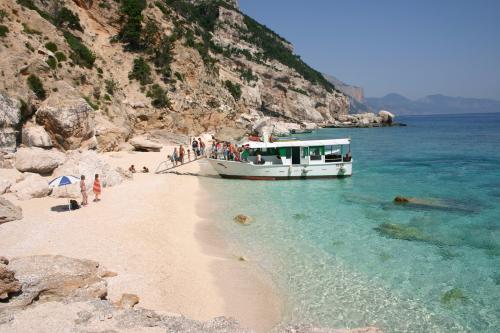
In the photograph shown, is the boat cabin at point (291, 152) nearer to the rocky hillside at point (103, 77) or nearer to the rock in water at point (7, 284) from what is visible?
the rocky hillside at point (103, 77)

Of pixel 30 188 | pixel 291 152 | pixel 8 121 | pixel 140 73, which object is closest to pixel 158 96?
pixel 140 73

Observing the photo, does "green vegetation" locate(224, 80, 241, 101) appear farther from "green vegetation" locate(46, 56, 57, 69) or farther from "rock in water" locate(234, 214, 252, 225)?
"rock in water" locate(234, 214, 252, 225)

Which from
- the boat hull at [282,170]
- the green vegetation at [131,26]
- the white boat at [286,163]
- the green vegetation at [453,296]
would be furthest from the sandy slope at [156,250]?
the green vegetation at [131,26]

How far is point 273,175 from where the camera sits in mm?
24516

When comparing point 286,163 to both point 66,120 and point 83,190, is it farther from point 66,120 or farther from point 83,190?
point 66,120

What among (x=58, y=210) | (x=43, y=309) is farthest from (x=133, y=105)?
(x=43, y=309)

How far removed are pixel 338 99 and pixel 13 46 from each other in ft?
353

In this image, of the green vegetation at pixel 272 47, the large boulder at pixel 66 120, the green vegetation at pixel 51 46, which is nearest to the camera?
the large boulder at pixel 66 120

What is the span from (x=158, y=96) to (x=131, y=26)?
11474mm

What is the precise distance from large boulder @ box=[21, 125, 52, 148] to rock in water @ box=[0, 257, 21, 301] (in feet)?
66.5

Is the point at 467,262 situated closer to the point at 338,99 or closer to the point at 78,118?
the point at 78,118

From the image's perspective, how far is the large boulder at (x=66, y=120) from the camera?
25672 mm

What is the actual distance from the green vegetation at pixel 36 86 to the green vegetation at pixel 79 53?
8.30 m

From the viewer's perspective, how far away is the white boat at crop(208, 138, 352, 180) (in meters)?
24.4
